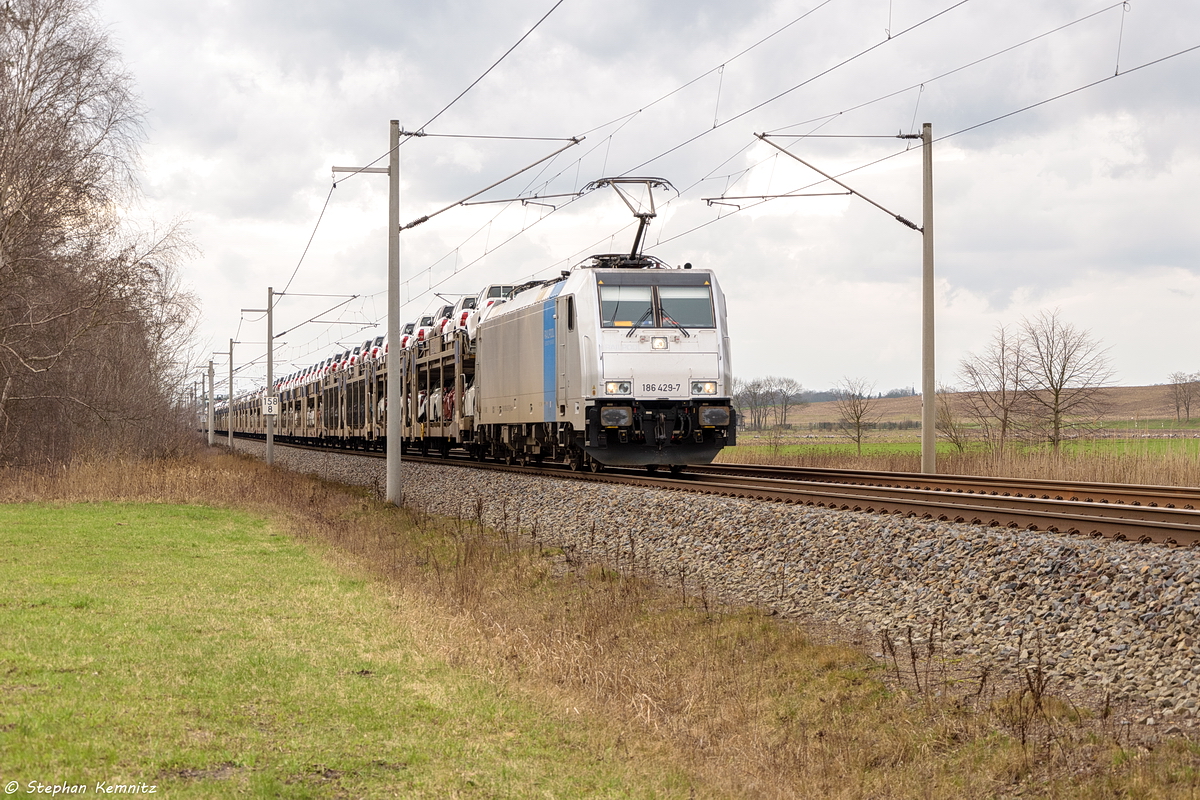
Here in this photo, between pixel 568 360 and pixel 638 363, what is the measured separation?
4.65 feet

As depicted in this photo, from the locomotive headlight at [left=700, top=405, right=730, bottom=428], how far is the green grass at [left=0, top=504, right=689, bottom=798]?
10.0 m

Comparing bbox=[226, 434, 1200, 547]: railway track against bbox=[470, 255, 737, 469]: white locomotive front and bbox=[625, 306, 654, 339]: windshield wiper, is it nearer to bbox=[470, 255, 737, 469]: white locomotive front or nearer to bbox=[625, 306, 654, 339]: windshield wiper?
bbox=[470, 255, 737, 469]: white locomotive front

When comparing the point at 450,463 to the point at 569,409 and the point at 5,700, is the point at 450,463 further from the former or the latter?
the point at 5,700

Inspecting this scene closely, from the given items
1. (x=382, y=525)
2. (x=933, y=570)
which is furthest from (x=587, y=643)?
(x=382, y=525)

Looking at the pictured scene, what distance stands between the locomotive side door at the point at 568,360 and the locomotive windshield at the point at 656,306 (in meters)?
0.65

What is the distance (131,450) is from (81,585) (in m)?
21.8

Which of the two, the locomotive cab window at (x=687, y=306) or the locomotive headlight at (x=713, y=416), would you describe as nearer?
the locomotive headlight at (x=713, y=416)

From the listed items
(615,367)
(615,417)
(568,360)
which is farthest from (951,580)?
(568,360)

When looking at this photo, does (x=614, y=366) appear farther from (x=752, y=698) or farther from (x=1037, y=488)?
(x=752, y=698)

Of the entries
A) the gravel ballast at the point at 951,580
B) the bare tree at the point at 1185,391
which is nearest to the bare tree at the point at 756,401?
the bare tree at the point at 1185,391

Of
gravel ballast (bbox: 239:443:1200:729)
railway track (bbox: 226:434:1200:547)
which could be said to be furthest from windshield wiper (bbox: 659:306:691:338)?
gravel ballast (bbox: 239:443:1200:729)

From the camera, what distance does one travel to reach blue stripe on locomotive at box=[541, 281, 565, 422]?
21.7m

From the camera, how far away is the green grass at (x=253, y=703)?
5.35 meters

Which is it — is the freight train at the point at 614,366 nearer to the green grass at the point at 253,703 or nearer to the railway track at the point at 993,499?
the railway track at the point at 993,499
